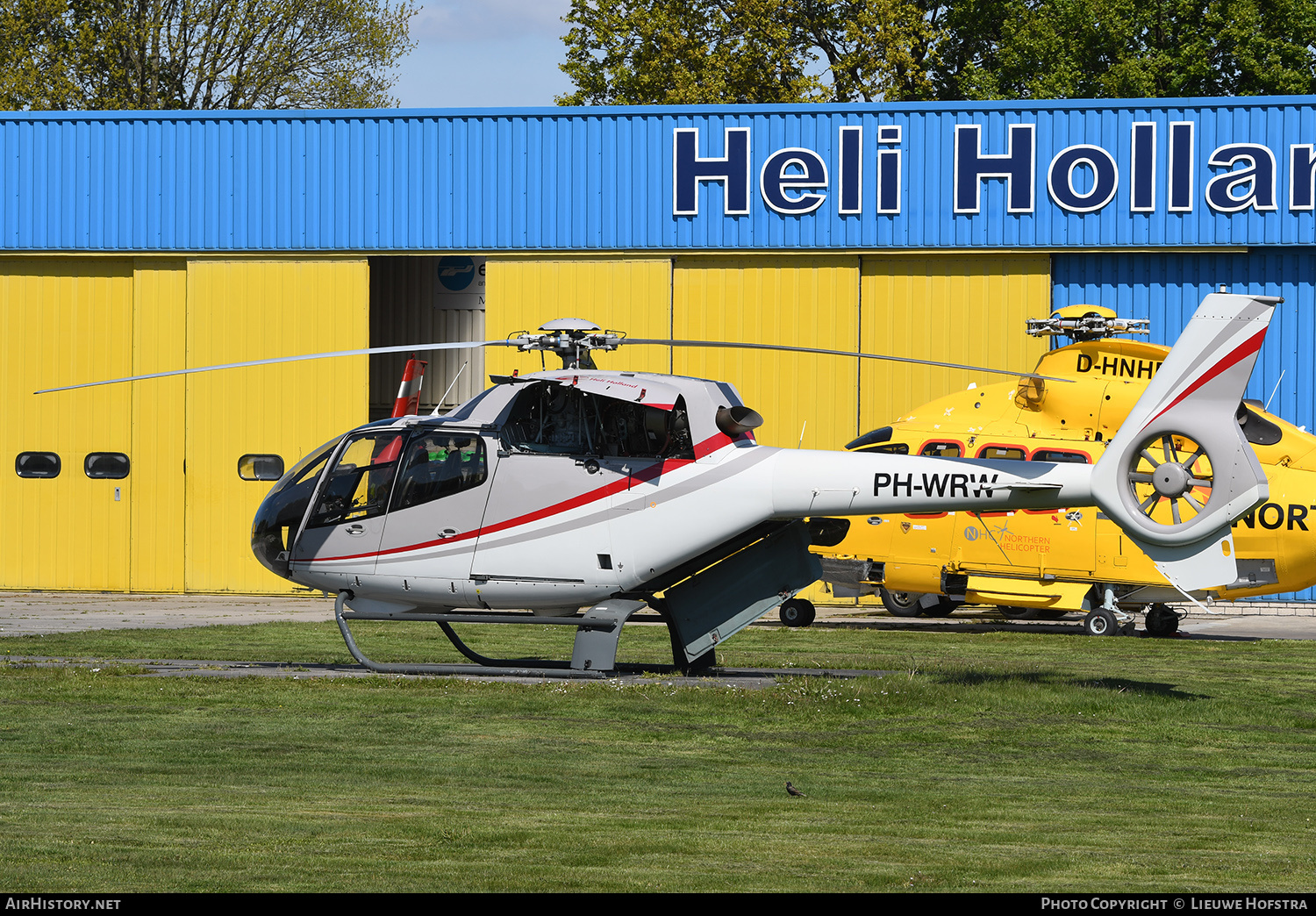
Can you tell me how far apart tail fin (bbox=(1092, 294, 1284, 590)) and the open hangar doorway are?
747 inches

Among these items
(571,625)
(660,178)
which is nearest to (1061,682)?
(571,625)

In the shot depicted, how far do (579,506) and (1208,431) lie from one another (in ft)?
18.4

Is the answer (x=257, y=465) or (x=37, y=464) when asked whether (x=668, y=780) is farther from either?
(x=37, y=464)

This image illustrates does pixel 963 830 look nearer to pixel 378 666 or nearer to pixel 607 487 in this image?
pixel 607 487

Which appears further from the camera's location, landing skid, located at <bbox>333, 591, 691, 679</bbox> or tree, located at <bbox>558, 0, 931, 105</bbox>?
tree, located at <bbox>558, 0, 931, 105</bbox>

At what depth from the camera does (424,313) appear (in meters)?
31.1

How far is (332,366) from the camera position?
92.1 ft

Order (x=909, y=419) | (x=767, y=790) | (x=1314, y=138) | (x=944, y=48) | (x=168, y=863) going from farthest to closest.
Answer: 1. (x=944, y=48)
2. (x=1314, y=138)
3. (x=909, y=419)
4. (x=767, y=790)
5. (x=168, y=863)

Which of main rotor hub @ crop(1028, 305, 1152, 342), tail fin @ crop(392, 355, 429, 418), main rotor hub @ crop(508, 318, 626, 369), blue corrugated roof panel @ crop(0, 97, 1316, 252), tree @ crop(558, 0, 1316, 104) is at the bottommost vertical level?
tail fin @ crop(392, 355, 429, 418)

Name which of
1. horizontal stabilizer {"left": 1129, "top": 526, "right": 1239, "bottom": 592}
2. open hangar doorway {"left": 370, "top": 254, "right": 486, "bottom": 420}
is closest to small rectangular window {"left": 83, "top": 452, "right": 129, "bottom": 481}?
open hangar doorway {"left": 370, "top": 254, "right": 486, "bottom": 420}

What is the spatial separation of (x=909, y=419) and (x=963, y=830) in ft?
45.3

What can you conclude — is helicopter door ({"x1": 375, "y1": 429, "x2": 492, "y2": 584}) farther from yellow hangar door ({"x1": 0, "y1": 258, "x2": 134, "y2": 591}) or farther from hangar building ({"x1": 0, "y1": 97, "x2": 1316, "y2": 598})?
yellow hangar door ({"x1": 0, "y1": 258, "x2": 134, "y2": 591})

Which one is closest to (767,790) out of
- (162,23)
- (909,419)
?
(909,419)

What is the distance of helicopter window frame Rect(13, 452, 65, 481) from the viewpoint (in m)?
28.5
